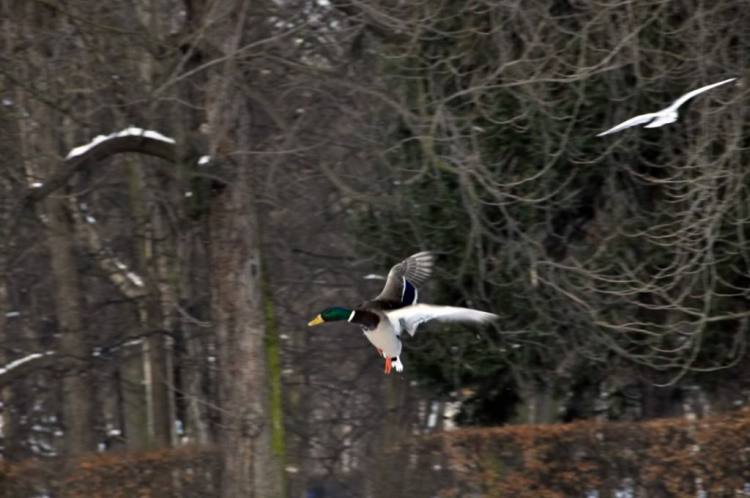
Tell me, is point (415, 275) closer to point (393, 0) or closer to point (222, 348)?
point (222, 348)

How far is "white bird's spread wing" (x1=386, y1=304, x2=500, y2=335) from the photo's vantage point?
639 cm

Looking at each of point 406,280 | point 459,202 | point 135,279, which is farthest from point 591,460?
point 135,279

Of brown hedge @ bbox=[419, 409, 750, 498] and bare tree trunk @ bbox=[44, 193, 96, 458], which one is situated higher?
bare tree trunk @ bbox=[44, 193, 96, 458]

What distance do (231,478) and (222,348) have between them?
3.48 ft

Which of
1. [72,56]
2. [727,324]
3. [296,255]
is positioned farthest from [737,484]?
[72,56]

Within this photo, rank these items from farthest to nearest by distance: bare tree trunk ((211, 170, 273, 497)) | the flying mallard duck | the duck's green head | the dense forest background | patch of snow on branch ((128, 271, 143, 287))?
1. patch of snow on branch ((128, 271, 143, 287))
2. bare tree trunk ((211, 170, 273, 497))
3. the dense forest background
4. the duck's green head
5. the flying mallard duck

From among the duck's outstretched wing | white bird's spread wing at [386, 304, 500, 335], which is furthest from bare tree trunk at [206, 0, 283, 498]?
white bird's spread wing at [386, 304, 500, 335]

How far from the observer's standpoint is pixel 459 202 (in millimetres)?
9992

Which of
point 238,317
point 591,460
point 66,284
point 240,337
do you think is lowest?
point 591,460

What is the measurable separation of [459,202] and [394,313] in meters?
3.18

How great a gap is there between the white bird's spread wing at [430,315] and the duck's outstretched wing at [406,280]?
202mm

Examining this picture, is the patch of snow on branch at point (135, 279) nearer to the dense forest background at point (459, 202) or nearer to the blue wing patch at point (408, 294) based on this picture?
the dense forest background at point (459, 202)

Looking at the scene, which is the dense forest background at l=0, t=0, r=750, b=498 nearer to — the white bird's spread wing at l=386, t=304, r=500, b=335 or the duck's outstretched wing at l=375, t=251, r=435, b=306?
the duck's outstretched wing at l=375, t=251, r=435, b=306

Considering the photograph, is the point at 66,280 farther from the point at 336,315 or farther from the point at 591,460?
the point at 591,460
